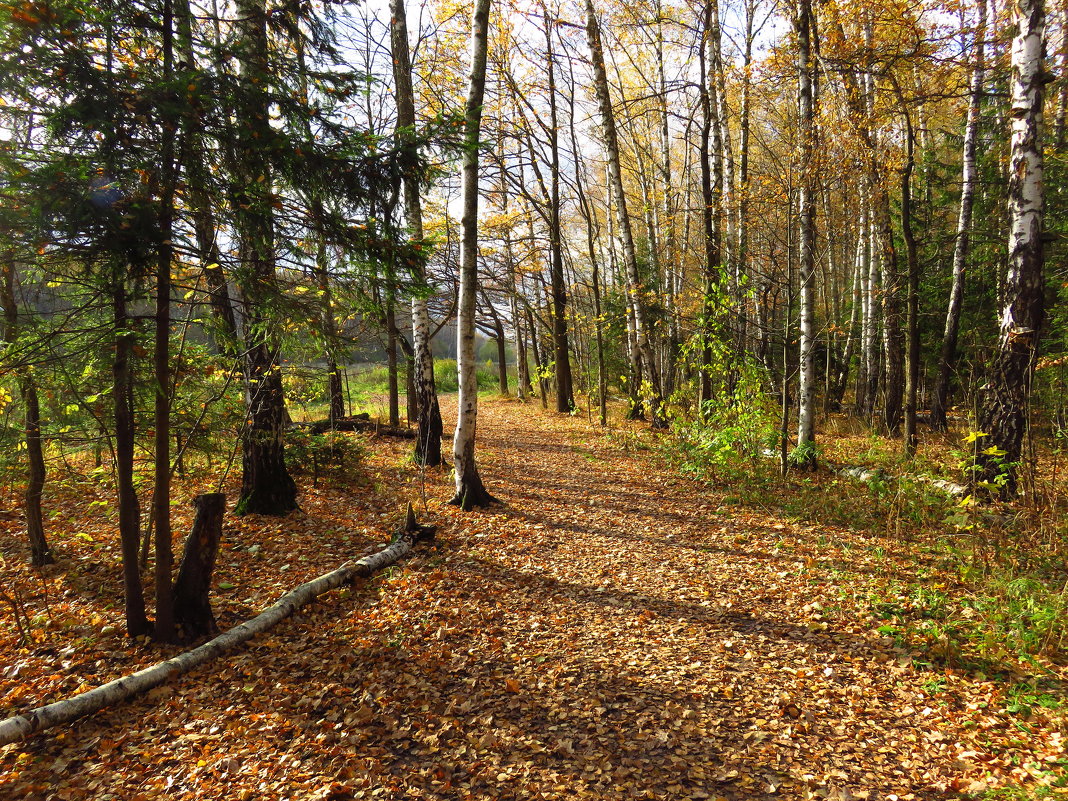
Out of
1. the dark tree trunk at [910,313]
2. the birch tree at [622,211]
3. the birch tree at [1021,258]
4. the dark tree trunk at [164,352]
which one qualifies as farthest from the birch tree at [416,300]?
the dark tree trunk at [910,313]

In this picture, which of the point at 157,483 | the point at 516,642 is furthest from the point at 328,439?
the point at 516,642

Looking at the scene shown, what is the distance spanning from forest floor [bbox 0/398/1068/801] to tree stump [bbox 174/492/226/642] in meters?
0.28

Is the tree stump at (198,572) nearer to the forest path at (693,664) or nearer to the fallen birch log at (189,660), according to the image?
the fallen birch log at (189,660)

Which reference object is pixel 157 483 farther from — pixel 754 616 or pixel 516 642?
pixel 754 616

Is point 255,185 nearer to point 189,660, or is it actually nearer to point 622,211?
point 189,660

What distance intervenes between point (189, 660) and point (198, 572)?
2.25 feet

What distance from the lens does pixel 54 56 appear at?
299 cm

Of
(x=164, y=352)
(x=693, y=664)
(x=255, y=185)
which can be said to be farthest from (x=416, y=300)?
(x=693, y=664)

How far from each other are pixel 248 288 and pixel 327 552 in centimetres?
329

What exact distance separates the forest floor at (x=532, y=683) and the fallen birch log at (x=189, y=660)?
99 millimetres

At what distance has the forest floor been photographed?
3045 millimetres

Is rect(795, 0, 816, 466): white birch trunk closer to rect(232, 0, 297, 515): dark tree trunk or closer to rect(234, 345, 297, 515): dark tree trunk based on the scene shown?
rect(232, 0, 297, 515): dark tree trunk

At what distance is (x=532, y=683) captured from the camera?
13.1ft

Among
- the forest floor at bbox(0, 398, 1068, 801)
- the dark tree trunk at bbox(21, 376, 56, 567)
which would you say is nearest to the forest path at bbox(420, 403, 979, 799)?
the forest floor at bbox(0, 398, 1068, 801)
